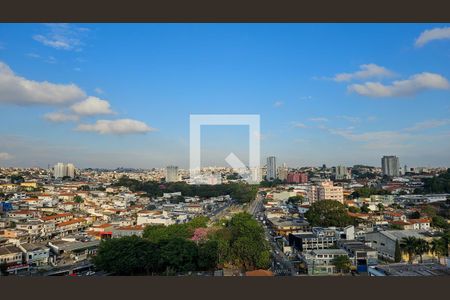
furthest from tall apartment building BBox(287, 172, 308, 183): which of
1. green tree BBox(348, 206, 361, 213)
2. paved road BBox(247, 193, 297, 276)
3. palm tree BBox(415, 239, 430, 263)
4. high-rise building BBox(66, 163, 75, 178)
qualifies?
palm tree BBox(415, 239, 430, 263)

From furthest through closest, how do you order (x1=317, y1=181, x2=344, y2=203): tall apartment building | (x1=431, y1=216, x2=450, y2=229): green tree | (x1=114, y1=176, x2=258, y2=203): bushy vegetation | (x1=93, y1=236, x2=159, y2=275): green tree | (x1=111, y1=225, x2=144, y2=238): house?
1. (x1=114, y1=176, x2=258, y2=203): bushy vegetation
2. (x1=317, y1=181, x2=344, y2=203): tall apartment building
3. (x1=431, y1=216, x2=450, y2=229): green tree
4. (x1=111, y1=225, x2=144, y2=238): house
5. (x1=93, y1=236, x2=159, y2=275): green tree

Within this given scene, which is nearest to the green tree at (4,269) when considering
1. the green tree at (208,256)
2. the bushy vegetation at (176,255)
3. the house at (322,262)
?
the bushy vegetation at (176,255)

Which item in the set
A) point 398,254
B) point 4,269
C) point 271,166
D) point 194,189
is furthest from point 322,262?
point 194,189

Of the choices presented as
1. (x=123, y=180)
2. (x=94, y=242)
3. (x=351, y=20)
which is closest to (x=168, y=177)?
(x=123, y=180)

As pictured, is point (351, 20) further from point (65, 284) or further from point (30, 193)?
point (30, 193)

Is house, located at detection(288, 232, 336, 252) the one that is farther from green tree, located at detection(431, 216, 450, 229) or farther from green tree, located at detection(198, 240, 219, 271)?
green tree, located at detection(431, 216, 450, 229)
